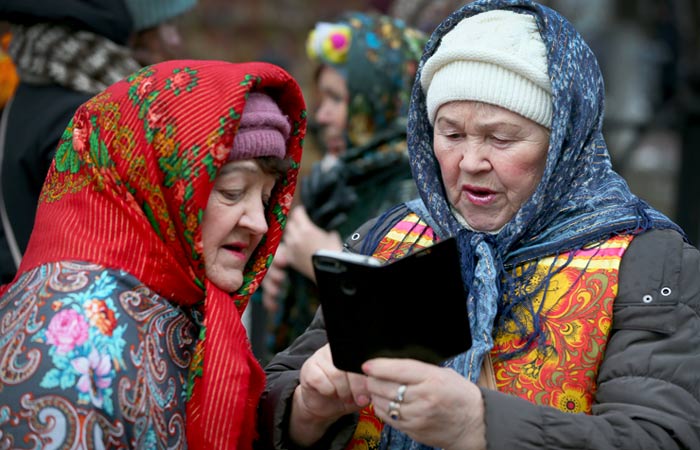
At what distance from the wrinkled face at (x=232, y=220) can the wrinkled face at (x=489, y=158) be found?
46cm

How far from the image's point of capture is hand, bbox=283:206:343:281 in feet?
13.8

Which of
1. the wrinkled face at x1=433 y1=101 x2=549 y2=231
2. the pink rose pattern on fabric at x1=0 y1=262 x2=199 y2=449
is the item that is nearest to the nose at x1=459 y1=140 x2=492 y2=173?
the wrinkled face at x1=433 y1=101 x2=549 y2=231

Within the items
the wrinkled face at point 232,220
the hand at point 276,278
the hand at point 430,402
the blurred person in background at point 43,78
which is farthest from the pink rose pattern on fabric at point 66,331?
the hand at point 276,278

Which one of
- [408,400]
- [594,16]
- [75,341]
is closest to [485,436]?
[408,400]

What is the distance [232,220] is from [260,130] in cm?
22

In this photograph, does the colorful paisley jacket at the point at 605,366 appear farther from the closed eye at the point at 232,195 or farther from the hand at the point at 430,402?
the closed eye at the point at 232,195

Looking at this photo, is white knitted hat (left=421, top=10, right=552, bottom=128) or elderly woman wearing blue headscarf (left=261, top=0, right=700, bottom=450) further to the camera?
white knitted hat (left=421, top=10, right=552, bottom=128)

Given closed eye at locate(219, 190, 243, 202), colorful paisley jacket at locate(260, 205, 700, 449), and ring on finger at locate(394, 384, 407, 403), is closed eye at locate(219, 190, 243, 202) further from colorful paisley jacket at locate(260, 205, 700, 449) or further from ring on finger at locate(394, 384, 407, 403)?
ring on finger at locate(394, 384, 407, 403)

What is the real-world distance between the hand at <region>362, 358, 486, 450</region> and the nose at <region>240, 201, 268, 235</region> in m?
0.51

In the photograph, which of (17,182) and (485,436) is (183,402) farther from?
(17,182)

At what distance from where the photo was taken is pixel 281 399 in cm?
247

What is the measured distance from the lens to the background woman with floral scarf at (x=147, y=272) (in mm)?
2121

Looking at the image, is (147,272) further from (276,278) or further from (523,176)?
(276,278)

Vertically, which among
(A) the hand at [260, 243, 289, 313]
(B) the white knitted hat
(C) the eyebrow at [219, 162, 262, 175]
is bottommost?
(A) the hand at [260, 243, 289, 313]
